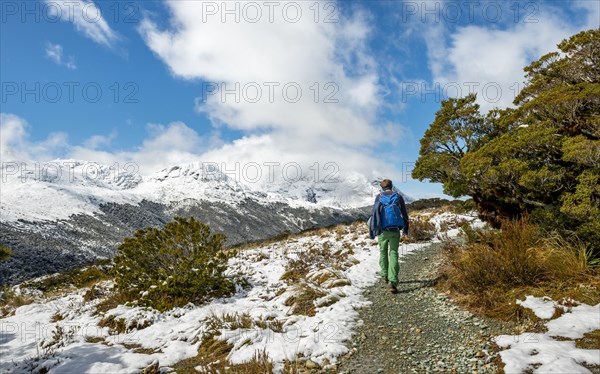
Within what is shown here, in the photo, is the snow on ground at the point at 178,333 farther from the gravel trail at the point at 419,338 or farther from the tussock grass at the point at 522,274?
the tussock grass at the point at 522,274

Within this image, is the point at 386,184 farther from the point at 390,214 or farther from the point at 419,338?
the point at 419,338

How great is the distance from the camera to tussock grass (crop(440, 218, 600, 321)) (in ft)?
16.0

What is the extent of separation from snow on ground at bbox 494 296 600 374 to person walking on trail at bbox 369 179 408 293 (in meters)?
2.62

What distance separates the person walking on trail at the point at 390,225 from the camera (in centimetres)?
698

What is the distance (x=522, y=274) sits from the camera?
5.48m

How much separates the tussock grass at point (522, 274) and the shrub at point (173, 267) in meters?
5.92

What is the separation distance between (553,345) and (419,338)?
1.61 m

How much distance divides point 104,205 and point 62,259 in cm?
6364

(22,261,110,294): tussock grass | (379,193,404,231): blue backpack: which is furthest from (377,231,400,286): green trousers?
(22,261,110,294): tussock grass

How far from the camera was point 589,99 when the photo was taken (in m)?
5.77

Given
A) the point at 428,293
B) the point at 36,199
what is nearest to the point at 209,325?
the point at 428,293

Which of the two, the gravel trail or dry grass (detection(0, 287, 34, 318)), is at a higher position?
the gravel trail

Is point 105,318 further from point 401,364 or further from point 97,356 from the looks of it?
point 401,364

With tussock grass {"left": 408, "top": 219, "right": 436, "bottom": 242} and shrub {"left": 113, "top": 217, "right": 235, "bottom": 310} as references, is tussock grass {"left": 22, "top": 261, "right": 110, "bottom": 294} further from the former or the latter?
tussock grass {"left": 408, "top": 219, "right": 436, "bottom": 242}
